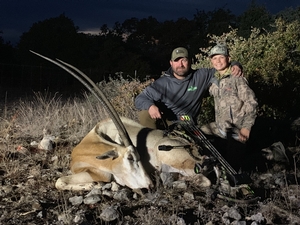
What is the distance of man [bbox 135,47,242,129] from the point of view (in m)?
5.30

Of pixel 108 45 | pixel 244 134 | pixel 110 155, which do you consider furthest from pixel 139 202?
pixel 108 45

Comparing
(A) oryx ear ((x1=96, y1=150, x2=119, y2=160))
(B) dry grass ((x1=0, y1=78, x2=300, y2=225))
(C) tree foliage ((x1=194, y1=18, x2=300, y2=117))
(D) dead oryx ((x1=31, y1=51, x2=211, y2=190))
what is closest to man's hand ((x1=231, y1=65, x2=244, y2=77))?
(D) dead oryx ((x1=31, y1=51, x2=211, y2=190))

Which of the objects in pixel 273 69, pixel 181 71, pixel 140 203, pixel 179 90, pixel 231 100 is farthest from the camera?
pixel 273 69

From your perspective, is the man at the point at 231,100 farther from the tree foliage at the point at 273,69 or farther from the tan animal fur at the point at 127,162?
the tree foliage at the point at 273,69

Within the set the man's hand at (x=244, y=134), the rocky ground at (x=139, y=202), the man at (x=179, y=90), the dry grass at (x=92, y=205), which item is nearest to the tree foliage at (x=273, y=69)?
the dry grass at (x=92, y=205)

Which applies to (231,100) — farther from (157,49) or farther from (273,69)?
(157,49)

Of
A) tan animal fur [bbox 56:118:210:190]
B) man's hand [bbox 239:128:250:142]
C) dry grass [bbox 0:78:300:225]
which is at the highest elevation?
man's hand [bbox 239:128:250:142]

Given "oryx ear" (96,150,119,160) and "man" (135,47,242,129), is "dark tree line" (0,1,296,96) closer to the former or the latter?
"man" (135,47,242,129)

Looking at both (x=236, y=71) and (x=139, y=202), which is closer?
(x=139, y=202)

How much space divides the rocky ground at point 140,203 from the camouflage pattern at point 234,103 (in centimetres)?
63

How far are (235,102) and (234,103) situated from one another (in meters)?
0.02

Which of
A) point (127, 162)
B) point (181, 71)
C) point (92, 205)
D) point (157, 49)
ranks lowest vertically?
point (92, 205)

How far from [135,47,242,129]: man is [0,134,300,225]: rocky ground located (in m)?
1.24

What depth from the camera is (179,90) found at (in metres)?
5.37
